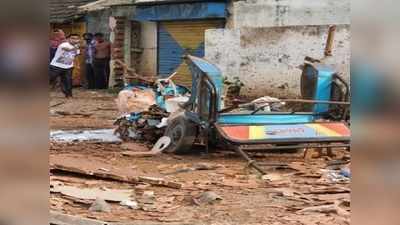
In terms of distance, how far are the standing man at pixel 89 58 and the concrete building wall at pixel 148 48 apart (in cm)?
145

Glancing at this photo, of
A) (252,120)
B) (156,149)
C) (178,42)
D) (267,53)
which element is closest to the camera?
(252,120)

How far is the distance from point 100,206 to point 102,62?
14413 mm

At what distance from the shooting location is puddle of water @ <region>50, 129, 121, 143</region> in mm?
9252

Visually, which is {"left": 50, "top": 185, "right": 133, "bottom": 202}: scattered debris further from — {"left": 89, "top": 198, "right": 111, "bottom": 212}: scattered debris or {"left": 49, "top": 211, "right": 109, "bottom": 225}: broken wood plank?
{"left": 49, "top": 211, "right": 109, "bottom": 225}: broken wood plank

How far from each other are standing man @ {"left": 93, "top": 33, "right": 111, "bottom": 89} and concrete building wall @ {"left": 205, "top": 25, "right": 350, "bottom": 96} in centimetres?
502

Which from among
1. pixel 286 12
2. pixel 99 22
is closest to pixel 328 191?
pixel 286 12

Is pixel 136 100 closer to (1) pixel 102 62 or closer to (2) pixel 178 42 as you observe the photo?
(2) pixel 178 42

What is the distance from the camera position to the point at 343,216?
5.11 meters

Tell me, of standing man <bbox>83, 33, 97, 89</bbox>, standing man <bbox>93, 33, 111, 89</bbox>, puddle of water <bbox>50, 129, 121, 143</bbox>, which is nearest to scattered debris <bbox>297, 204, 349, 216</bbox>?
puddle of water <bbox>50, 129, 121, 143</bbox>

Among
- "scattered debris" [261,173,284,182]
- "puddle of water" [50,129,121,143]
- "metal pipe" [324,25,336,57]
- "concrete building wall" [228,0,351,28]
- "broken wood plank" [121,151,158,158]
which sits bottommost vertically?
"puddle of water" [50,129,121,143]

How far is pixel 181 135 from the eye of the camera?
8086 millimetres

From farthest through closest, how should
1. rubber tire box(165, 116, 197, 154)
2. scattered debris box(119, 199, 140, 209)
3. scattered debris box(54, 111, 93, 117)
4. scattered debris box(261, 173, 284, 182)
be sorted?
scattered debris box(54, 111, 93, 117), rubber tire box(165, 116, 197, 154), scattered debris box(261, 173, 284, 182), scattered debris box(119, 199, 140, 209)
